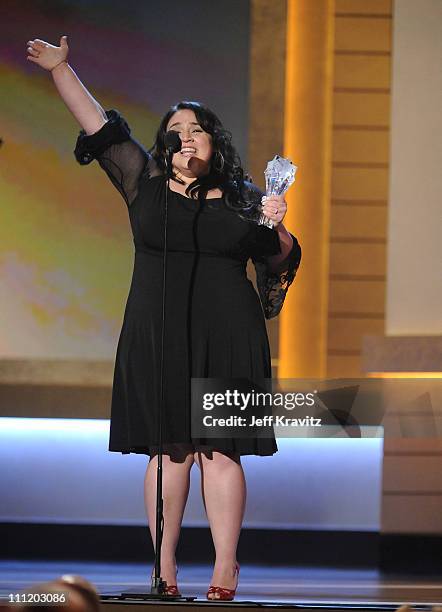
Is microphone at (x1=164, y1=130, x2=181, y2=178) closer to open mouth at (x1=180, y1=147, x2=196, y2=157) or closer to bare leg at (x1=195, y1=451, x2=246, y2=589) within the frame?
open mouth at (x1=180, y1=147, x2=196, y2=157)

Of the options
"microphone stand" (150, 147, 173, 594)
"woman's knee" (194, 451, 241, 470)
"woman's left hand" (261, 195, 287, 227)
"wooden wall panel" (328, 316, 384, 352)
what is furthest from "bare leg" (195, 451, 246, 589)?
"wooden wall panel" (328, 316, 384, 352)

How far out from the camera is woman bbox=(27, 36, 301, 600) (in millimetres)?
3129

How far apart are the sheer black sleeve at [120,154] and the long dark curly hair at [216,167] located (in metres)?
0.05

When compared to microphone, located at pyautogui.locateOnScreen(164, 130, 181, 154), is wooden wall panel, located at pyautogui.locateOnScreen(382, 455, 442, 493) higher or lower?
lower

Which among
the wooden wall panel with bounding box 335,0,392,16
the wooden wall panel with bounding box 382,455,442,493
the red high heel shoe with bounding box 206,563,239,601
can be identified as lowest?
the red high heel shoe with bounding box 206,563,239,601

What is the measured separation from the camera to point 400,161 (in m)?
4.21

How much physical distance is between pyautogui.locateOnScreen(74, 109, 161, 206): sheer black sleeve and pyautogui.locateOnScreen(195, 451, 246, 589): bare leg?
0.80m

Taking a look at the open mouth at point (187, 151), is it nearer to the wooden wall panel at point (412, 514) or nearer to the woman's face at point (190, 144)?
the woman's face at point (190, 144)

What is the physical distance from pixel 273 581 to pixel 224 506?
34.2 inches

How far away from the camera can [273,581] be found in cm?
380

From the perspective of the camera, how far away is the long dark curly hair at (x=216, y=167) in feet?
10.3

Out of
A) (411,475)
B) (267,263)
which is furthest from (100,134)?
(411,475)

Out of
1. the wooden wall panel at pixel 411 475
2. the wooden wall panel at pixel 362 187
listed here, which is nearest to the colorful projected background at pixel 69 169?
the wooden wall panel at pixel 362 187

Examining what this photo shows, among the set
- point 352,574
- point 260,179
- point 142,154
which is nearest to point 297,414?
point 352,574
